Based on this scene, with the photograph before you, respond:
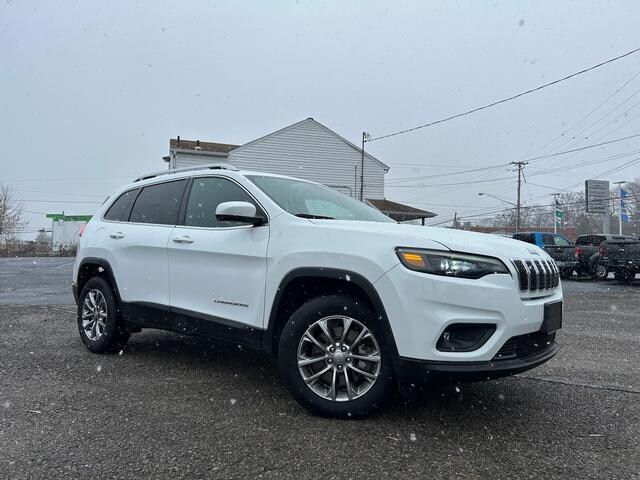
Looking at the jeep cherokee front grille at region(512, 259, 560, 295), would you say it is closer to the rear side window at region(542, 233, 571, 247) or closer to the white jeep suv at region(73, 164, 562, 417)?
the white jeep suv at region(73, 164, 562, 417)

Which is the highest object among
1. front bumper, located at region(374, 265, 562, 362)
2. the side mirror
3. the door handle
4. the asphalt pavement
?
the side mirror

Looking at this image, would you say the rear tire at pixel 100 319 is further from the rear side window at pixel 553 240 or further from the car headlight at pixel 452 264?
the rear side window at pixel 553 240

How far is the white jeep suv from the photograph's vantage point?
2877 millimetres

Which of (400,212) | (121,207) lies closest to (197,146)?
(400,212)

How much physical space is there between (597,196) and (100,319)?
47818 millimetres

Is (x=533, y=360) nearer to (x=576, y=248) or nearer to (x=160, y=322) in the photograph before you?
(x=160, y=322)

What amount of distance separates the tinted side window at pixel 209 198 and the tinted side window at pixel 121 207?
40.9 inches

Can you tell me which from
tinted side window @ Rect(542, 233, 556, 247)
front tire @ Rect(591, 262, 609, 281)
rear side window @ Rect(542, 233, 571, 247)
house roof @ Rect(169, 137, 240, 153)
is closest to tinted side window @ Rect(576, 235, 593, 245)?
Result: rear side window @ Rect(542, 233, 571, 247)

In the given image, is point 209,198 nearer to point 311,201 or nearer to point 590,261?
point 311,201

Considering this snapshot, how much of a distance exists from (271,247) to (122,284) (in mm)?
1954

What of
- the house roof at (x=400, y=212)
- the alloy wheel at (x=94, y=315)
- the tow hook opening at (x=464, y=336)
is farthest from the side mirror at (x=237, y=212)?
the house roof at (x=400, y=212)

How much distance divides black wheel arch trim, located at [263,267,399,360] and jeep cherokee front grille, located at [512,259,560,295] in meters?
0.84

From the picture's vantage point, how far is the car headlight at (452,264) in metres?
2.91

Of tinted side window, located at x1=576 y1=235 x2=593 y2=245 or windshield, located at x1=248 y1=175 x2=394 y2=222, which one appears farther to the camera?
tinted side window, located at x1=576 y1=235 x2=593 y2=245
